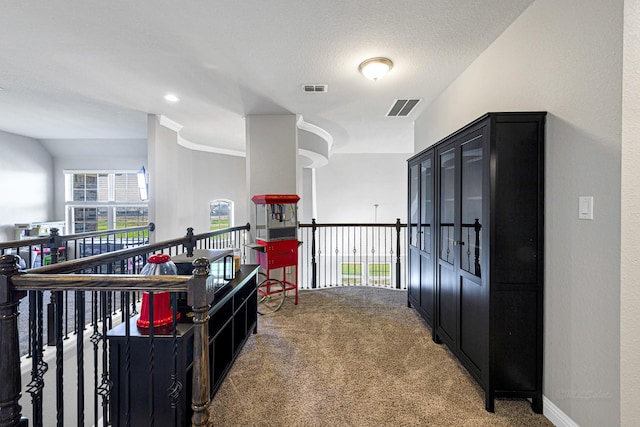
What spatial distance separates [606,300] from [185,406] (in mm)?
2299

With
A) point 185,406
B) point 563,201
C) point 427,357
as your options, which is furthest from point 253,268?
point 563,201

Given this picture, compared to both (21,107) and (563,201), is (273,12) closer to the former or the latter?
(563,201)

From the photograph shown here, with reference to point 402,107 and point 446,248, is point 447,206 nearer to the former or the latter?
point 446,248

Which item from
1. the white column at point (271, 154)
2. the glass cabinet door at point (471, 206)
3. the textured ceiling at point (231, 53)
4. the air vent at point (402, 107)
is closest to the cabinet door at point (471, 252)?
the glass cabinet door at point (471, 206)

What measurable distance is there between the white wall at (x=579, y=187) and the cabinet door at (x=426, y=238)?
1.07 meters

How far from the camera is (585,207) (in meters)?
1.58

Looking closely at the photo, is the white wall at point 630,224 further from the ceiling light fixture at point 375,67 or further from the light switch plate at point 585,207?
the ceiling light fixture at point 375,67

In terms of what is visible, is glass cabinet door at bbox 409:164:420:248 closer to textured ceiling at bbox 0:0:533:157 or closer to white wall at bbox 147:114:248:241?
textured ceiling at bbox 0:0:533:157

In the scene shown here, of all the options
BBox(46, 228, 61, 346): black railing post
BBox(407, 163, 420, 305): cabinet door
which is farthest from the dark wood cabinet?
BBox(46, 228, 61, 346): black railing post

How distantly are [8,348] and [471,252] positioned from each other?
2604mm

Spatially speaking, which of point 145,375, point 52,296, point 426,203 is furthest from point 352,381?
point 52,296

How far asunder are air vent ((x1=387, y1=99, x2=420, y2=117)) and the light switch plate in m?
2.66

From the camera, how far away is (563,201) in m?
1.72

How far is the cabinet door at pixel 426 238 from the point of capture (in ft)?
9.56
